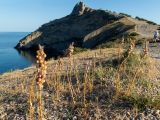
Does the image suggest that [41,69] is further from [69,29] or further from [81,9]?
[81,9]

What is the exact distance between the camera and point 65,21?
4734 inches

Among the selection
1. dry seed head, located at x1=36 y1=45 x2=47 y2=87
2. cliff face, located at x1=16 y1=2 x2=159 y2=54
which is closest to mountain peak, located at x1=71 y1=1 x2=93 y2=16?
cliff face, located at x1=16 y1=2 x2=159 y2=54

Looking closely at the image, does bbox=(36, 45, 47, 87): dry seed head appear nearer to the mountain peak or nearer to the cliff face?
the cliff face

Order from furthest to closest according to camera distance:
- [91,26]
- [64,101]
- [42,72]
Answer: [91,26], [64,101], [42,72]

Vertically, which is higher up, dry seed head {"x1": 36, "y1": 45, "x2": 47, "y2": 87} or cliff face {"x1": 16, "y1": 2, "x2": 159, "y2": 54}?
cliff face {"x1": 16, "y1": 2, "x2": 159, "y2": 54}

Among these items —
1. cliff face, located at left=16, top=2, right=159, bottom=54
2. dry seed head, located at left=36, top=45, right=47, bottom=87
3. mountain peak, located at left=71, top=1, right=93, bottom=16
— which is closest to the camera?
dry seed head, located at left=36, top=45, right=47, bottom=87

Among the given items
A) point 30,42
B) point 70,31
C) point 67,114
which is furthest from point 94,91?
point 30,42

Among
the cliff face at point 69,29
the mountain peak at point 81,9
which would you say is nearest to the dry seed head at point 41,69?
the cliff face at point 69,29

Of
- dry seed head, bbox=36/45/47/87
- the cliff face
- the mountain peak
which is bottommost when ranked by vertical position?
dry seed head, bbox=36/45/47/87

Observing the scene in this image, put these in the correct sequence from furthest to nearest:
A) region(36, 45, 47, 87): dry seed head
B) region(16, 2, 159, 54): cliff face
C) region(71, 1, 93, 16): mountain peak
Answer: region(71, 1, 93, 16): mountain peak, region(16, 2, 159, 54): cliff face, region(36, 45, 47, 87): dry seed head

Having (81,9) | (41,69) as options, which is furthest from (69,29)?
(41,69)

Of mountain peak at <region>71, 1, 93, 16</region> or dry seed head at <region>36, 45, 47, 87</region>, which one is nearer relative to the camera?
dry seed head at <region>36, 45, 47, 87</region>

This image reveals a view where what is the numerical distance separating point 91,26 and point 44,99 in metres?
94.9

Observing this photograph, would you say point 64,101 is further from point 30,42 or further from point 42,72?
point 30,42
